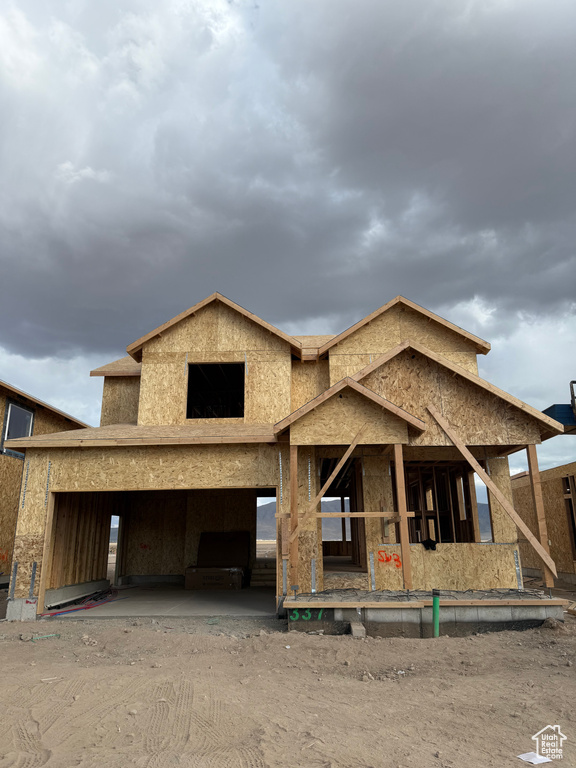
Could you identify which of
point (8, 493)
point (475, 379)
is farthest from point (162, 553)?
point (475, 379)

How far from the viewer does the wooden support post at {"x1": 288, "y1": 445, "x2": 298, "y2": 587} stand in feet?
35.1

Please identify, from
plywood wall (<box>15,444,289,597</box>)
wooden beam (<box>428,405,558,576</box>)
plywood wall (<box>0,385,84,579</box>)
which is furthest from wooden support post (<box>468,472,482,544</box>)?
plywood wall (<box>0,385,84,579</box>)

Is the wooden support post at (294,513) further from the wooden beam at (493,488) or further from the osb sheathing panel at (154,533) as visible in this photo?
the osb sheathing panel at (154,533)

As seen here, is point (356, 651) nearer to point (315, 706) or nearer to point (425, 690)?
point (425, 690)

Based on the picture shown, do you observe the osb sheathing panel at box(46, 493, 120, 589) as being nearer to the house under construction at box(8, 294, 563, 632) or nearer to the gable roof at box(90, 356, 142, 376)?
the house under construction at box(8, 294, 563, 632)

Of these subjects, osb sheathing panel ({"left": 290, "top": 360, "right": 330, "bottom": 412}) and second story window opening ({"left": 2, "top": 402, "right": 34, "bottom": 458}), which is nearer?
osb sheathing panel ({"left": 290, "top": 360, "right": 330, "bottom": 412})

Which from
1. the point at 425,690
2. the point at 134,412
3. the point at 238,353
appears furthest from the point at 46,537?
the point at 425,690

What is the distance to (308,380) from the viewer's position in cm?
1697

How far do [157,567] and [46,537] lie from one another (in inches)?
266

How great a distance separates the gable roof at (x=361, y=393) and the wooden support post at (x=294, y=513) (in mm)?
755

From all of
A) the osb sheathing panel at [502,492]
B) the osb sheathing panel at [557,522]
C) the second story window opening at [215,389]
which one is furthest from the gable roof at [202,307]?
the osb sheathing panel at [557,522]

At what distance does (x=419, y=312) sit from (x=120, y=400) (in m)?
11.1

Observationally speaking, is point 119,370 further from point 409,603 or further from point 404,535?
point 409,603

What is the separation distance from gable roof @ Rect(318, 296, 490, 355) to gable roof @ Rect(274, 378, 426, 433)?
5.38 m
